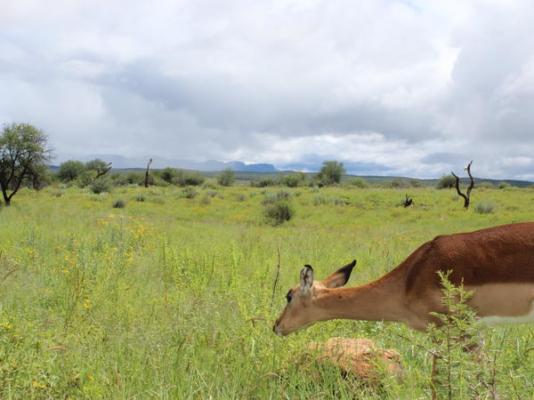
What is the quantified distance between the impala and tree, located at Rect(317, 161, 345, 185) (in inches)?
2564

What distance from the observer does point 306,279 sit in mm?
4895

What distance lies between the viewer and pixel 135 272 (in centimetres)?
876

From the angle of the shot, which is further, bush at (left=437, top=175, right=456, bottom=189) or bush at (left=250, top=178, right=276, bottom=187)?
bush at (left=250, top=178, right=276, bottom=187)

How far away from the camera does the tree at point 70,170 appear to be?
2984 inches

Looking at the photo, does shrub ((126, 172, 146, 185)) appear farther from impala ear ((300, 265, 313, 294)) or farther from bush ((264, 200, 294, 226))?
impala ear ((300, 265, 313, 294))

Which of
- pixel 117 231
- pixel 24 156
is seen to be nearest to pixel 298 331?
pixel 117 231

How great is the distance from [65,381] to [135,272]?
4.91 metres

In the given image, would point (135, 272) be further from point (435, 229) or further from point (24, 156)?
point (24, 156)

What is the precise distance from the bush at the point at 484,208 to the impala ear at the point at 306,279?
25844 millimetres

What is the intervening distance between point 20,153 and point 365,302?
2842cm

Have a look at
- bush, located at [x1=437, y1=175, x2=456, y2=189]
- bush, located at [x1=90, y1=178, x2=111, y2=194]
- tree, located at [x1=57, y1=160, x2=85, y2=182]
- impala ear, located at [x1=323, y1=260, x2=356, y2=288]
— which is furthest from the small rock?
tree, located at [x1=57, y1=160, x2=85, y2=182]

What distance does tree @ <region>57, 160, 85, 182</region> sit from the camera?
7580cm

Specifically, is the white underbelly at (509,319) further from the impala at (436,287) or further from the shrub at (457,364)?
the shrub at (457,364)

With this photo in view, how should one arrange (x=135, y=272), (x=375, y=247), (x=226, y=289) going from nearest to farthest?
(x=226, y=289)
(x=135, y=272)
(x=375, y=247)
